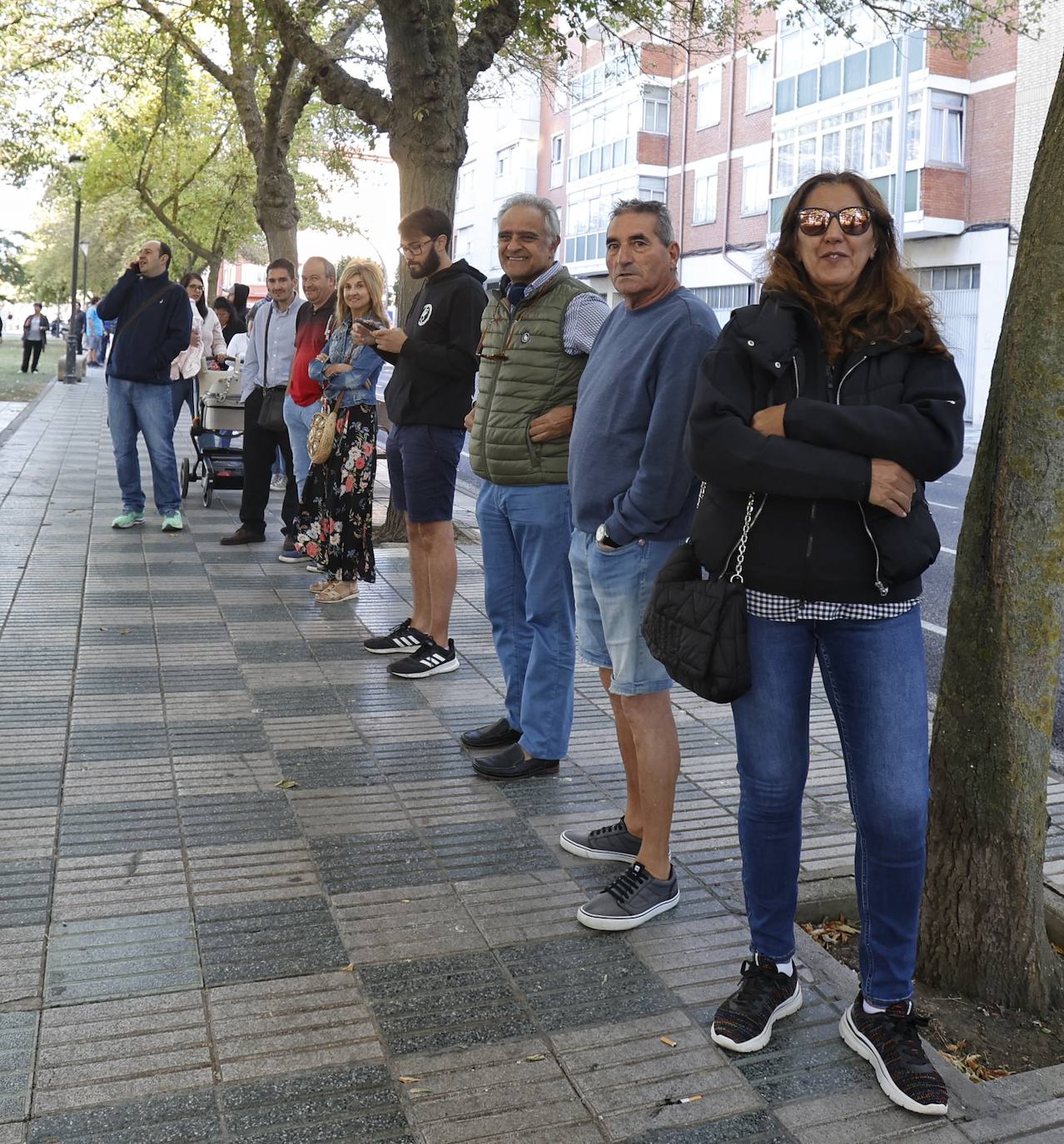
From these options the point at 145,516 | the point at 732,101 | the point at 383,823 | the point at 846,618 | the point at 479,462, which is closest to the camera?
the point at 846,618

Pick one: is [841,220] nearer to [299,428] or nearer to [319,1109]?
[319,1109]

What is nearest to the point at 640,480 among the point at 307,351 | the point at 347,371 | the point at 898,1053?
the point at 898,1053

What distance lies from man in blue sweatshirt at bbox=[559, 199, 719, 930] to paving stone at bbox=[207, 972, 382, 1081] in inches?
30.6

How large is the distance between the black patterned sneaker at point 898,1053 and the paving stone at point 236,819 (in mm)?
2007

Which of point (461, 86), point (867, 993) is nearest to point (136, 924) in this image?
point (867, 993)

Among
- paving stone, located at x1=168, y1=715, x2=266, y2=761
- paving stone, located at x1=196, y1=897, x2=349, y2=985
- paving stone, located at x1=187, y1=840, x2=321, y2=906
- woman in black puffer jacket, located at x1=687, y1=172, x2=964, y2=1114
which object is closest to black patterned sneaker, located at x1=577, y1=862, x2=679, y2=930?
woman in black puffer jacket, located at x1=687, y1=172, x2=964, y2=1114

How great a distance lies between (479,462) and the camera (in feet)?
16.6

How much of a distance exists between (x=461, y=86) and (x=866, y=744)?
8323mm

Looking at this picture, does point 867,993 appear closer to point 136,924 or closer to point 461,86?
point 136,924

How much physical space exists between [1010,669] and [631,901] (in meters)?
1.24

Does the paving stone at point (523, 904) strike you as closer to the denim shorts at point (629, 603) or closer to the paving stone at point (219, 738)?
the denim shorts at point (629, 603)

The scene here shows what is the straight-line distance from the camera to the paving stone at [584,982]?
3248 millimetres

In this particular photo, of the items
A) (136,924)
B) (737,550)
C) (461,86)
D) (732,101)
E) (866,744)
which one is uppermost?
(732,101)

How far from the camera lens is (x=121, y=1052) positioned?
2996mm
